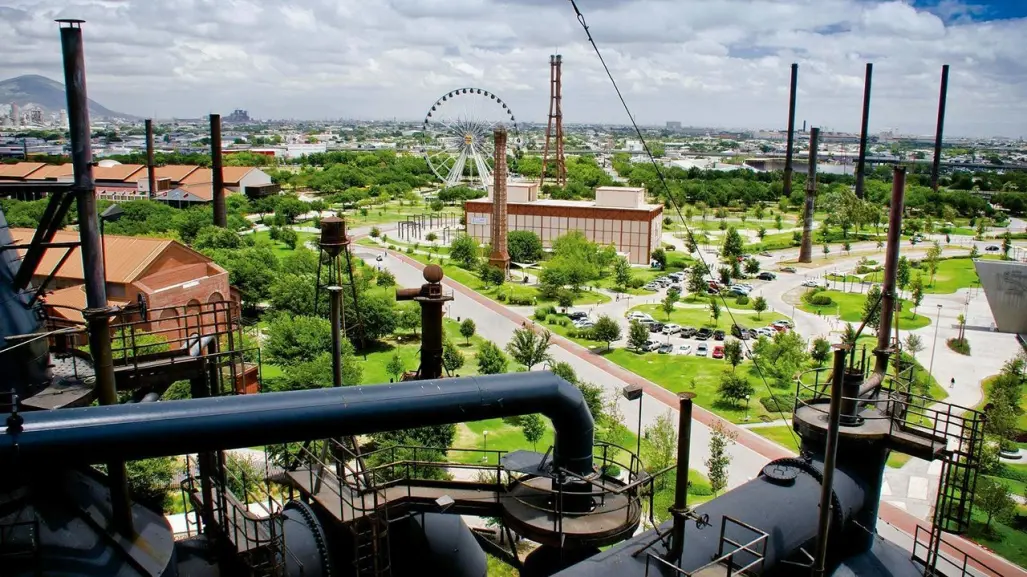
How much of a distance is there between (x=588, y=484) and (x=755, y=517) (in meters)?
2.18

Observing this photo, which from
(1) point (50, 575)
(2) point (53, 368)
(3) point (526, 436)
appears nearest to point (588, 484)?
(1) point (50, 575)

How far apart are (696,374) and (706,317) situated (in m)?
11.8

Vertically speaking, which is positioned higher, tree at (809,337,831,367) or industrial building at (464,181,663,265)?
industrial building at (464,181,663,265)

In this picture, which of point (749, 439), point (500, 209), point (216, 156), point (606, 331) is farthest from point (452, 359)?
point (500, 209)

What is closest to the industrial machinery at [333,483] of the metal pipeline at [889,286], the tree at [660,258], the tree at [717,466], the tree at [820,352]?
the metal pipeline at [889,286]

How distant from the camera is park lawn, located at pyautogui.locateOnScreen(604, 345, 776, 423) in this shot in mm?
30797

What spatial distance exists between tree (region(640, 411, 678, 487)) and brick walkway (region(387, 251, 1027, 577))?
1944 millimetres

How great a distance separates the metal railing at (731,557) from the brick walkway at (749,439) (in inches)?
117

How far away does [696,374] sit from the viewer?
116ft

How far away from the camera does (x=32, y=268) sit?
892 centimetres

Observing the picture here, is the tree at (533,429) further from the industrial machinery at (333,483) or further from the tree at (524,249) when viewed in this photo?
the tree at (524,249)

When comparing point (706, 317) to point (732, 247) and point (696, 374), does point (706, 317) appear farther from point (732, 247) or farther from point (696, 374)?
point (732, 247)

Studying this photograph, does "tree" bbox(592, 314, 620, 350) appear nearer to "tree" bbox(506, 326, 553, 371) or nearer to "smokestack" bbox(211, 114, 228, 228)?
"tree" bbox(506, 326, 553, 371)

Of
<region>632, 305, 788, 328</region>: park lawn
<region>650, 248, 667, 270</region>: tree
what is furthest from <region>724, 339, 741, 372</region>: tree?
<region>650, 248, 667, 270</region>: tree
